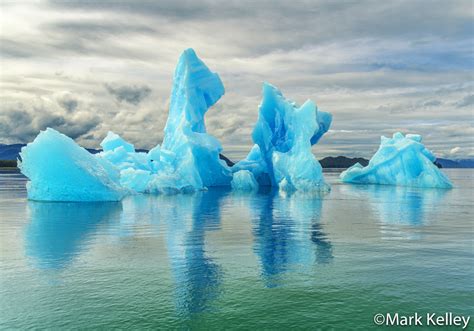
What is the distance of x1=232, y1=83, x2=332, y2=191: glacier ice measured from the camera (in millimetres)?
37875

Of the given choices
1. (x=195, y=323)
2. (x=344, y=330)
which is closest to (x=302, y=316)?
(x=344, y=330)

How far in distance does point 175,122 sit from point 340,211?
72.4 ft

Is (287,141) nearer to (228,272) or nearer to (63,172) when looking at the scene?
(63,172)

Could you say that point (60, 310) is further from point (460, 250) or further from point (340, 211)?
point (340, 211)

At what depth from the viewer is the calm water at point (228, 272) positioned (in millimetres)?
6930

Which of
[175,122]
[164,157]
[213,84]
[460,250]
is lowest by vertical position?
[460,250]

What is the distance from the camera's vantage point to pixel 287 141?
135ft

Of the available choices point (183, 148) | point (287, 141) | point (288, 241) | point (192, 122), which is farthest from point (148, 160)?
point (288, 241)

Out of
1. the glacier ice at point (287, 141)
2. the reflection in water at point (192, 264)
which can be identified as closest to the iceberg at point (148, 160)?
the glacier ice at point (287, 141)

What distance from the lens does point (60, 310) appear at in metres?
7.11

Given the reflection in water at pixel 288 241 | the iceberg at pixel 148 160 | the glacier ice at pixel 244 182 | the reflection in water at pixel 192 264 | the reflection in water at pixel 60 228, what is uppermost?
the iceberg at pixel 148 160

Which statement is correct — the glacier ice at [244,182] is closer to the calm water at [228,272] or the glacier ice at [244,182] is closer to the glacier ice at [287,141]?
the glacier ice at [287,141]

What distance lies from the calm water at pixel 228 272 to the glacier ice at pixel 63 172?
20.3ft

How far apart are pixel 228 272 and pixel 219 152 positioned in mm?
30798
